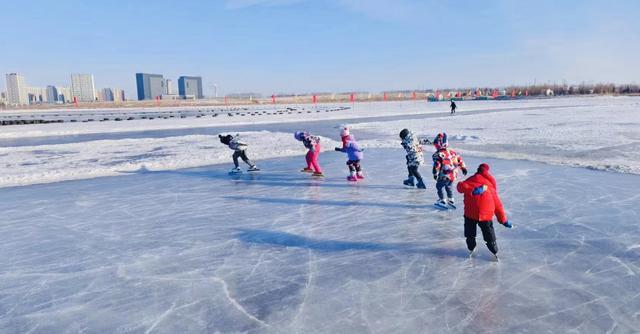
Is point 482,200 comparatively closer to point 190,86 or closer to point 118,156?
point 118,156

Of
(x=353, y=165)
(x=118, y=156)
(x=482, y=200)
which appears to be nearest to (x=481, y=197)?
(x=482, y=200)

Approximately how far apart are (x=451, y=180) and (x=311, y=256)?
7.64 feet

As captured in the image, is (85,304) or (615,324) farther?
(85,304)

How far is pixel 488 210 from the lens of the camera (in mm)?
3730

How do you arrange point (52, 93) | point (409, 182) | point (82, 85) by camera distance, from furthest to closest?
1. point (52, 93)
2. point (82, 85)
3. point (409, 182)

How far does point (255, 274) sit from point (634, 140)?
12.7 meters

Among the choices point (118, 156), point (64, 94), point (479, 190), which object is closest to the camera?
point (479, 190)

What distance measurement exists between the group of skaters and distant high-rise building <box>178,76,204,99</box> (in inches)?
5086

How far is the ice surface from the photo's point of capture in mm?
2994

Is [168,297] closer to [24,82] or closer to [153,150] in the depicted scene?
[153,150]

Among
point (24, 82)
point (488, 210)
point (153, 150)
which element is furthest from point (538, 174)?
point (24, 82)

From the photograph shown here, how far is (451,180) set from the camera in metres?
5.41

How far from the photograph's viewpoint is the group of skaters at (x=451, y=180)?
3.73 metres

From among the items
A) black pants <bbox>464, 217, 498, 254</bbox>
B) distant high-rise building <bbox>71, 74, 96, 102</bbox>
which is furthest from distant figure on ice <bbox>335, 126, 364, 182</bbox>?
distant high-rise building <bbox>71, 74, 96, 102</bbox>
